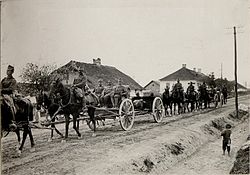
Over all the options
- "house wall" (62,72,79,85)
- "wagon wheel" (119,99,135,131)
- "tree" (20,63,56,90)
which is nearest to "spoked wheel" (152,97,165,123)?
"wagon wheel" (119,99,135,131)

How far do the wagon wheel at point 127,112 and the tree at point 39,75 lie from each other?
0.57m

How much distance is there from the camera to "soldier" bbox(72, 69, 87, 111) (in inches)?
104

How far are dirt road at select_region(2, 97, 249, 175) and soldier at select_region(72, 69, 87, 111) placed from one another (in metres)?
0.20

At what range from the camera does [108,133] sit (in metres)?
2.67

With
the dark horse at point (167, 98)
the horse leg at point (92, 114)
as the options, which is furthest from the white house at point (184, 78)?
the horse leg at point (92, 114)

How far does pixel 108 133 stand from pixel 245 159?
0.96 m

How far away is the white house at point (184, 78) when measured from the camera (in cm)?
230

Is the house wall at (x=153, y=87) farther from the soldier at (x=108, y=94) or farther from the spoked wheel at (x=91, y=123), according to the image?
the spoked wheel at (x=91, y=123)

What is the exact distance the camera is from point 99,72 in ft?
8.39

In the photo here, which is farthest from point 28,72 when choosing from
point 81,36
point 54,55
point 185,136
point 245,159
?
point 245,159

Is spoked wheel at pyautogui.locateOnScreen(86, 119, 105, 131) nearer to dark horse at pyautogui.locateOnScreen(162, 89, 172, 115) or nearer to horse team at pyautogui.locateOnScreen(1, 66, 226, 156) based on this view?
horse team at pyautogui.locateOnScreen(1, 66, 226, 156)

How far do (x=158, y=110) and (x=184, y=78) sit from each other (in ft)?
2.57

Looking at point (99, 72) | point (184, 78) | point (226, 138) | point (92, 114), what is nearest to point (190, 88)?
point (184, 78)

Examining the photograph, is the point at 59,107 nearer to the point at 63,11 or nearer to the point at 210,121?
the point at 63,11
